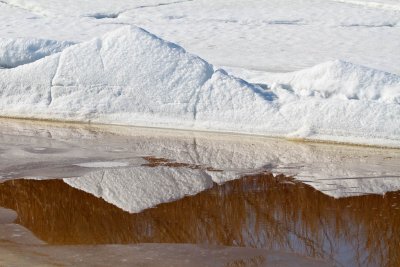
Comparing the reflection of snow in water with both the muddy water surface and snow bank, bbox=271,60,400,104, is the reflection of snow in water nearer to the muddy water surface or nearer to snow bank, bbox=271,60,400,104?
the muddy water surface

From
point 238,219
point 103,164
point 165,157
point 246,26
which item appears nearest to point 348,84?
point 165,157

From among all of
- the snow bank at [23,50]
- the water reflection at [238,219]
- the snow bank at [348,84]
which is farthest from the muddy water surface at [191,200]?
the snow bank at [23,50]

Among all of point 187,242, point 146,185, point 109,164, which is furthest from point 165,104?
point 187,242

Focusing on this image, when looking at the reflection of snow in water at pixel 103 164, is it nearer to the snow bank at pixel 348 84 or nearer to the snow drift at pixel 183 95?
the snow drift at pixel 183 95

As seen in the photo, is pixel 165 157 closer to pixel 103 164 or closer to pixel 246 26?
pixel 103 164

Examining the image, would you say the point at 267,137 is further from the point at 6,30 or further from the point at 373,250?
the point at 6,30
